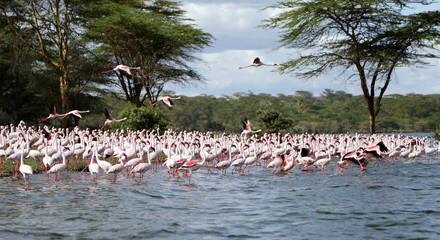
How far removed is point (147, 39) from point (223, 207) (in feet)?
84.1

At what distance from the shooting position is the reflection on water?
7.94 metres

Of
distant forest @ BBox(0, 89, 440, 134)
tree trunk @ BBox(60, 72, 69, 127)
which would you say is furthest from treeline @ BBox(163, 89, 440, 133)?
tree trunk @ BBox(60, 72, 69, 127)

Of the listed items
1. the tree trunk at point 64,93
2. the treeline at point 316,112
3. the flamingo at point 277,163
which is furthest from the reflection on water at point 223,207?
the treeline at point 316,112

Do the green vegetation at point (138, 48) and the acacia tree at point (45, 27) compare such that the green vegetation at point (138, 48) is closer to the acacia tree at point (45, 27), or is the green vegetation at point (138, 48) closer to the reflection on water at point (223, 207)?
the acacia tree at point (45, 27)

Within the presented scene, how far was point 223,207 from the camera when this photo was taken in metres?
9.95

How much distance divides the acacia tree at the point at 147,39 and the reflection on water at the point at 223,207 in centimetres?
1869

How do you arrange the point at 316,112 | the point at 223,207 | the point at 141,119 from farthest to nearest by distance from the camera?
the point at 316,112, the point at 141,119, the point at 223,207

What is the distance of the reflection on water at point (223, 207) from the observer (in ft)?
26.1

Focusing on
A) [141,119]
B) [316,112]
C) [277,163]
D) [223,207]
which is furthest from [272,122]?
[316,112]

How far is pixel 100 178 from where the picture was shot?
43.9ft

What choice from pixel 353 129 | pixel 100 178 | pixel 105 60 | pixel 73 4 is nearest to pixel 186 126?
pixel 353 129

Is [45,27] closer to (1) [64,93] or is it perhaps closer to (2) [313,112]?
(1) [64,93]

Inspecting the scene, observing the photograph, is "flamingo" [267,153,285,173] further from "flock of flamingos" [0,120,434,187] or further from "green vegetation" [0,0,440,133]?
"green vegetation" [0,0,440,133]

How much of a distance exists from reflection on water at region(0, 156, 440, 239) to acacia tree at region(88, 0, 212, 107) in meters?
18.7
